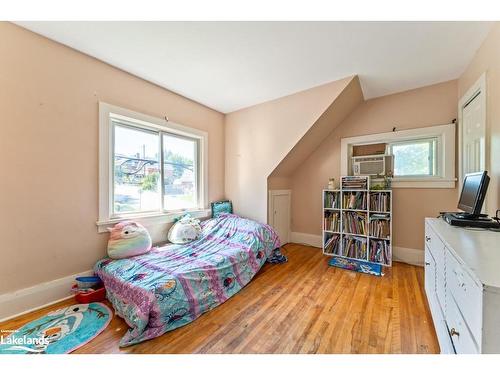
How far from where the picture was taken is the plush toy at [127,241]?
2.00 metres

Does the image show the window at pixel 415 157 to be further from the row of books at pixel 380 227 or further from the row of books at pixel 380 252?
the row of books at pixel 380 252

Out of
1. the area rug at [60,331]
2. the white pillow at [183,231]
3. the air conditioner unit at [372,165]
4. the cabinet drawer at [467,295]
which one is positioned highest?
the air conditioner unit at [372,165]

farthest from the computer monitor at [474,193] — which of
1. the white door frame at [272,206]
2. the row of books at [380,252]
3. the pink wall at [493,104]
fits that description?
the white door frame at [272,206]

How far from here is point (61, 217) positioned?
182 cm

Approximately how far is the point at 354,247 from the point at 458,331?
6.89 ft

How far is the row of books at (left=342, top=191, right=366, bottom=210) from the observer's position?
9.33ft

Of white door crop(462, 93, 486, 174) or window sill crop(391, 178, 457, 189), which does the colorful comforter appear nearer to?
window sill crop(391, 178, 457, 189)

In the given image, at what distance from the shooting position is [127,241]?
205 cm

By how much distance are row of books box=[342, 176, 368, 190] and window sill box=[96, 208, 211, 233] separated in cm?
218

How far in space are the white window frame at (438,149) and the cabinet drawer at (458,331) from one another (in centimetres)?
208

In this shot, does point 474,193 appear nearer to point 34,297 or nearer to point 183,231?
point 183,231

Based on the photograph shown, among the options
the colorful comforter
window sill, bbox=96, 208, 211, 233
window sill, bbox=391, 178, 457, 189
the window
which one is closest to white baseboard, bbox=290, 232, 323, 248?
the colorful comforter
